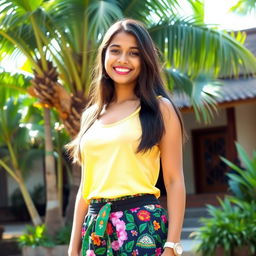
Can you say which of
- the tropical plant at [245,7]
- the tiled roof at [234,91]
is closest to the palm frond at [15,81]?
the tiled roof at [234,91]

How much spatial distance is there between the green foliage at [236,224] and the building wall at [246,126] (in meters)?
6.44

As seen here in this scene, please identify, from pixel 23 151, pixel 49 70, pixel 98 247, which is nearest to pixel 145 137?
pixel 98 247

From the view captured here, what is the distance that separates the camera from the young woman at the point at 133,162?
287 cm

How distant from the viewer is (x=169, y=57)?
9.17m

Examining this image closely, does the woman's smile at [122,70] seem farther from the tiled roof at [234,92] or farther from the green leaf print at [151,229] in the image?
the tiled roof at [234,92]

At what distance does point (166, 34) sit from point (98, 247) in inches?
259

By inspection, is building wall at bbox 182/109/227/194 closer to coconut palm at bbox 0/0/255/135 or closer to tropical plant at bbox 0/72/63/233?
tropical plant at bbox 0/72/63/233

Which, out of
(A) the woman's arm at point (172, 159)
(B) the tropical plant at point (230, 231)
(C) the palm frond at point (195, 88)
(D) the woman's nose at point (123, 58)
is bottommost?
(B) the tropical plant at point (230, 231)

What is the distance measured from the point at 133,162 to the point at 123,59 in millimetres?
464

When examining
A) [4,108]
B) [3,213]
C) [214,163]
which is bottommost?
[3,213]

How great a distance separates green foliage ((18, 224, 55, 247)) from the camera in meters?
10.7

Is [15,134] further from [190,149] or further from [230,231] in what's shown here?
[230,231]

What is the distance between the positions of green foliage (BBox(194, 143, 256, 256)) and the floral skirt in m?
5.24

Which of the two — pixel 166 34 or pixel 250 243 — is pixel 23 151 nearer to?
pixel 166 34
